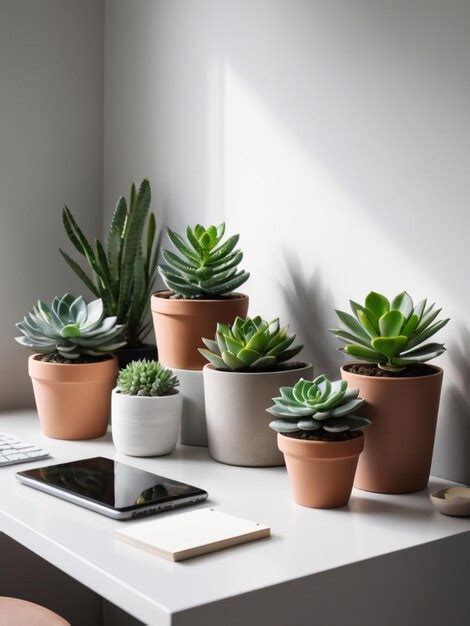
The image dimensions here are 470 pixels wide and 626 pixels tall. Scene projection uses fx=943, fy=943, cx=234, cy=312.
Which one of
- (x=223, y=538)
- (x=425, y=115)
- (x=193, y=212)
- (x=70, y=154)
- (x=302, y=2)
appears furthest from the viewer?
(x=70, y=154)

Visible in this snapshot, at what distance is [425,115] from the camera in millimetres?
1313

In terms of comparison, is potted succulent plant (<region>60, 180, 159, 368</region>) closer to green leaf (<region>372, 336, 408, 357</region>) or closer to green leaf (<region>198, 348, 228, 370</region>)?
green leaf (<region>198, 348, 228, 370</region>)

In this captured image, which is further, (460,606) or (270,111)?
(270,111)

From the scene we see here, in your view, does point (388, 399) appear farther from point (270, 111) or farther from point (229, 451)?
point (270, 111)

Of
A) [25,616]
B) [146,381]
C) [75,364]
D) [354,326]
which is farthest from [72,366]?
[354,326]

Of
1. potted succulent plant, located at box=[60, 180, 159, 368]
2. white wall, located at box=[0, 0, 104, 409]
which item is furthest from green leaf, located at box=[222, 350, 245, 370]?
white wall, located at box=[0, 0, 104, 409]

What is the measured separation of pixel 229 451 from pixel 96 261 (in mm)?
549

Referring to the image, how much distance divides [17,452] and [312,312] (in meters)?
0.51

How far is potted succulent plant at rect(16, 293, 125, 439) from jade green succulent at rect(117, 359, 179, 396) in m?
0.12

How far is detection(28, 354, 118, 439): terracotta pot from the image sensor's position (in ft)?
5.14

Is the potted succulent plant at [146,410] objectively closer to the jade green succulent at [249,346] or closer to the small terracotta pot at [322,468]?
the jade green succulent at [249,346]

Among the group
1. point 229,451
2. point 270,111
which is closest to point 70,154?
→ point 270,111

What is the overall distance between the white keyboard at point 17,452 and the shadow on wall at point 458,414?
606 millimetres

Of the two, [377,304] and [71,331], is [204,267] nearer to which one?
[71,331]
